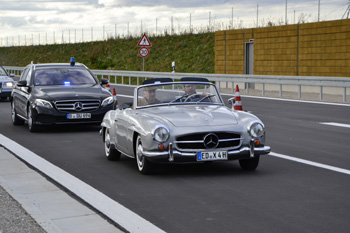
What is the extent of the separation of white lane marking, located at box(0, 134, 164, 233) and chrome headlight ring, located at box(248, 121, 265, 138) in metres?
2.25

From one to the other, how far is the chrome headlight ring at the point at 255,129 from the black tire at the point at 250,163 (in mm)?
343

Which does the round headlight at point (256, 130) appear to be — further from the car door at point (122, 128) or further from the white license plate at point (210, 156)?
the car door at point (122, 128)

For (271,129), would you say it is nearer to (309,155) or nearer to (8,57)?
(309,155)

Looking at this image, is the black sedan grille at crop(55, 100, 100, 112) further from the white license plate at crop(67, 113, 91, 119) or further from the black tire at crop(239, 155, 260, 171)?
the black tire at crop(239, 155, 260, 171)

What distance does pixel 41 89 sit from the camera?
16312mm

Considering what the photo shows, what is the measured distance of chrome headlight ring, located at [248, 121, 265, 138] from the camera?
9.45m

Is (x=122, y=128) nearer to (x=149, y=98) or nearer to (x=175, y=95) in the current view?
(x=149, y=98)

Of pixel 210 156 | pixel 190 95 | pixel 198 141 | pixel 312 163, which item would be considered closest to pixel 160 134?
pixel 198 141

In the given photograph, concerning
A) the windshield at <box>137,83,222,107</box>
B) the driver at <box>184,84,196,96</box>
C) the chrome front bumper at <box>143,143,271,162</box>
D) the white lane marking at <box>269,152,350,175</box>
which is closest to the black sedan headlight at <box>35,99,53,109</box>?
the windshield at <box>137,83,222,107</box>

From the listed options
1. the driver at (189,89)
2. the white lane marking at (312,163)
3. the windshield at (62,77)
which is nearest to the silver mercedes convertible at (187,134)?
the driver at (189,89)

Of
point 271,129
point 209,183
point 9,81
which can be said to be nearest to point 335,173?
point 209,183

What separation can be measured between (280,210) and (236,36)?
32822 millimetres

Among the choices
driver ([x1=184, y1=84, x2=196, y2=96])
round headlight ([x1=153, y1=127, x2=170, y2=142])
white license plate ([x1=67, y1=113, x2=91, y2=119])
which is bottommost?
white license plate ([x1=67, y1=113, x2=91, y2=119])

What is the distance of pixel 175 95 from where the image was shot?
10.6 metres
